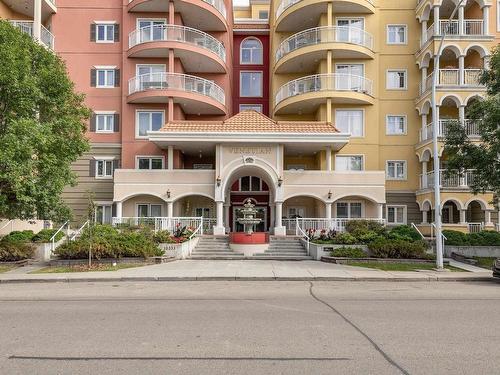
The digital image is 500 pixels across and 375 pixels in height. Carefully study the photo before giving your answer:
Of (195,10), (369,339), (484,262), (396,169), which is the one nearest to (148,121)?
(195,10)

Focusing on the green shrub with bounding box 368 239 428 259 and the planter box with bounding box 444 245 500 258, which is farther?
the planter box with bounding box 444 245 500 258

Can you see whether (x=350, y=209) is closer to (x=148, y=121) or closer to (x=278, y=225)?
(x=278, y=225)

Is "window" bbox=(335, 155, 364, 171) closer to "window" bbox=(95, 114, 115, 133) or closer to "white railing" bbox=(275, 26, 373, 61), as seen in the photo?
"white railing" bbox=(275, 26, 373, 61)

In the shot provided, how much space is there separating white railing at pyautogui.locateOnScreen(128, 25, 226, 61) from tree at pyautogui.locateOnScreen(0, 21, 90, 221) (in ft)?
38.1

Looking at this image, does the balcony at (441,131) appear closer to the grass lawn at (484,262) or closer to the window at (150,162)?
the grass lawn at (484,262)

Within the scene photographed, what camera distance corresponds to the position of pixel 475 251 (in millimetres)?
21094

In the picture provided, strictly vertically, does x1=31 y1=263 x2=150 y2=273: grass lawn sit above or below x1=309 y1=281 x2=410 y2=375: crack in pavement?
below

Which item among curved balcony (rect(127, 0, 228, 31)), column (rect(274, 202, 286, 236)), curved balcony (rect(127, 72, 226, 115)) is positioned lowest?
column (rect(274, 202, 286, 236))

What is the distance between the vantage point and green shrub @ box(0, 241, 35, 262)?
17719mm

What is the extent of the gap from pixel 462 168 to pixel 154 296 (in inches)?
588

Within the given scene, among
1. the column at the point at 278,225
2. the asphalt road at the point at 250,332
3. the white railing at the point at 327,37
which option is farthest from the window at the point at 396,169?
the asphalt road at the point at 250,332

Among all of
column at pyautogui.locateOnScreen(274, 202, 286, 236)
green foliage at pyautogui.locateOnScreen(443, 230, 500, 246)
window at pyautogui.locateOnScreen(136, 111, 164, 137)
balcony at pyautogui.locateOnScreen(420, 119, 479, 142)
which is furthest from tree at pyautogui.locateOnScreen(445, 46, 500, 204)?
window at pyautogui.locateOnScreen(136, 111, 164, 137)

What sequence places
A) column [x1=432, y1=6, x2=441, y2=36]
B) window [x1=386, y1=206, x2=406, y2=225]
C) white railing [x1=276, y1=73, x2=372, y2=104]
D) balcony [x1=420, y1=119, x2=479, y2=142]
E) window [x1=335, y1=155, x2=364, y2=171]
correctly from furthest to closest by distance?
window [x1=386, y1=206, x2=406, y2=225] < window [x1=335, y1=155, x2=364, y2=171] < white railing [x1=276, y1=73, x2=372, y2=104] < column [x1=432, y1=6, x2=441, y2=36] < balcony [x1=420, y1=119, x2=479, y2=142]

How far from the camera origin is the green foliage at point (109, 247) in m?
17.3
